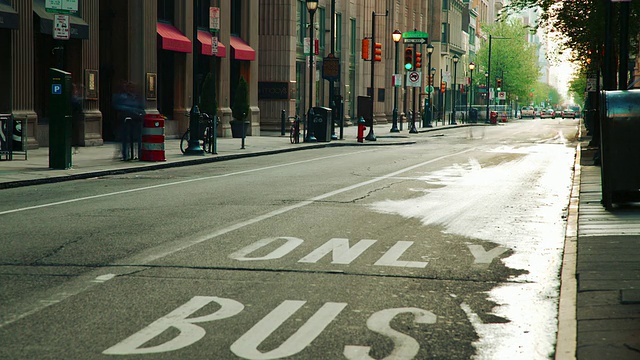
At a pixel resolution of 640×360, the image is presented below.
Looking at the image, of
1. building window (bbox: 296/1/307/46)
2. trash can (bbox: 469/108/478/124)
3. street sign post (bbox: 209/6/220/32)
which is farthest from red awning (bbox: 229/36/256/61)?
trash can (bbox: 469/108/478/124)

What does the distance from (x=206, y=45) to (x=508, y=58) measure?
86.5m

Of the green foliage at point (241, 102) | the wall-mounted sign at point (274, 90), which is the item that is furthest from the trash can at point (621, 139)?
the wall-mounted sign at point (274, 90)

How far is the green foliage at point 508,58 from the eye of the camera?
11719 cm

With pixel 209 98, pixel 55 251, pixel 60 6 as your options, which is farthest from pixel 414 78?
pixel 55 251

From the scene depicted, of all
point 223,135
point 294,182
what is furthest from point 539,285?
point 223,135

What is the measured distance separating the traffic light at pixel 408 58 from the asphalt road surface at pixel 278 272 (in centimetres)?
3167

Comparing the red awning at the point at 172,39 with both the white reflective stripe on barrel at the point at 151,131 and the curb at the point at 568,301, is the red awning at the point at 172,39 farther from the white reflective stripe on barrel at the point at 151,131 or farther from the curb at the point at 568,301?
the curb at the point at 568,301

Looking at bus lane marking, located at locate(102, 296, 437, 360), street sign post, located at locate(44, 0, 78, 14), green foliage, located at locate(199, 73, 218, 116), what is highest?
street sign post, located at locate(44, 0, 78, 14)

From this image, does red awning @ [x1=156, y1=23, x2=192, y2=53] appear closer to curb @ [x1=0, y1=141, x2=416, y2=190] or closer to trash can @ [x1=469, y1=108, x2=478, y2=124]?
curb @ [x1=0, y1=141, x2=416, y2=190]

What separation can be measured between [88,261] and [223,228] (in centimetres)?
250

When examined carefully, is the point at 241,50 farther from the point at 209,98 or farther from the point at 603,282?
the point at 603,282

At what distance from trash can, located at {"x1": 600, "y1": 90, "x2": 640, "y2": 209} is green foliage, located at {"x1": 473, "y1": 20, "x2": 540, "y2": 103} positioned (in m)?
106

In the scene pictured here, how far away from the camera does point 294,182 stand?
17.5 meters

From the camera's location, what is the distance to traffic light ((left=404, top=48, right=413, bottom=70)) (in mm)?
47281
